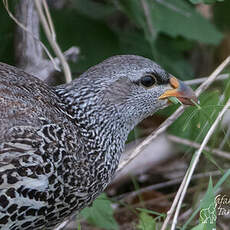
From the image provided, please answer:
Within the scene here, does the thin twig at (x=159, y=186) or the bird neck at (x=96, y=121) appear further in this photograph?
the thin twig at (x=159, y=186)

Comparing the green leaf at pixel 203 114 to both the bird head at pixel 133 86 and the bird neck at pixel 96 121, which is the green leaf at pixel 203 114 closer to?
the bird head at pixel 133 86

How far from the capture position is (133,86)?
3.86 m

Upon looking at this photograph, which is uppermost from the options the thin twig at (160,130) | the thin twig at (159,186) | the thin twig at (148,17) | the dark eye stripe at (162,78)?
the thin twig at (148,17)

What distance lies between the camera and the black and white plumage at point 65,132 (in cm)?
334

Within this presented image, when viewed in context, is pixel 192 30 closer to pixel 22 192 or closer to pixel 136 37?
pixel 136 37

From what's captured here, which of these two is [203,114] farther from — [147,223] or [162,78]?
[147,223]

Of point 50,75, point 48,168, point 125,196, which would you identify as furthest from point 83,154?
point 125,196

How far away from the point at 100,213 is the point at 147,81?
2.85ft

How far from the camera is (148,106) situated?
390 centimetres

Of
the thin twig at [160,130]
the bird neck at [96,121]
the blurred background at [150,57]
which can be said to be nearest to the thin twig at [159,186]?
the blurred background at [150,57]

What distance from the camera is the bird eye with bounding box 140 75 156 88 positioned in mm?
3847

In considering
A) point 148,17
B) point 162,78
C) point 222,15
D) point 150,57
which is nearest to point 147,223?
point 162,78

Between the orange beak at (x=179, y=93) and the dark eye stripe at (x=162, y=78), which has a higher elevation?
the dark eye stripe at (x=162, y=78)

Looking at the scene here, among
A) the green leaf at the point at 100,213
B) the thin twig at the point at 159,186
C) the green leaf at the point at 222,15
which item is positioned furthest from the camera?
the green leaf at the point at 222,15
